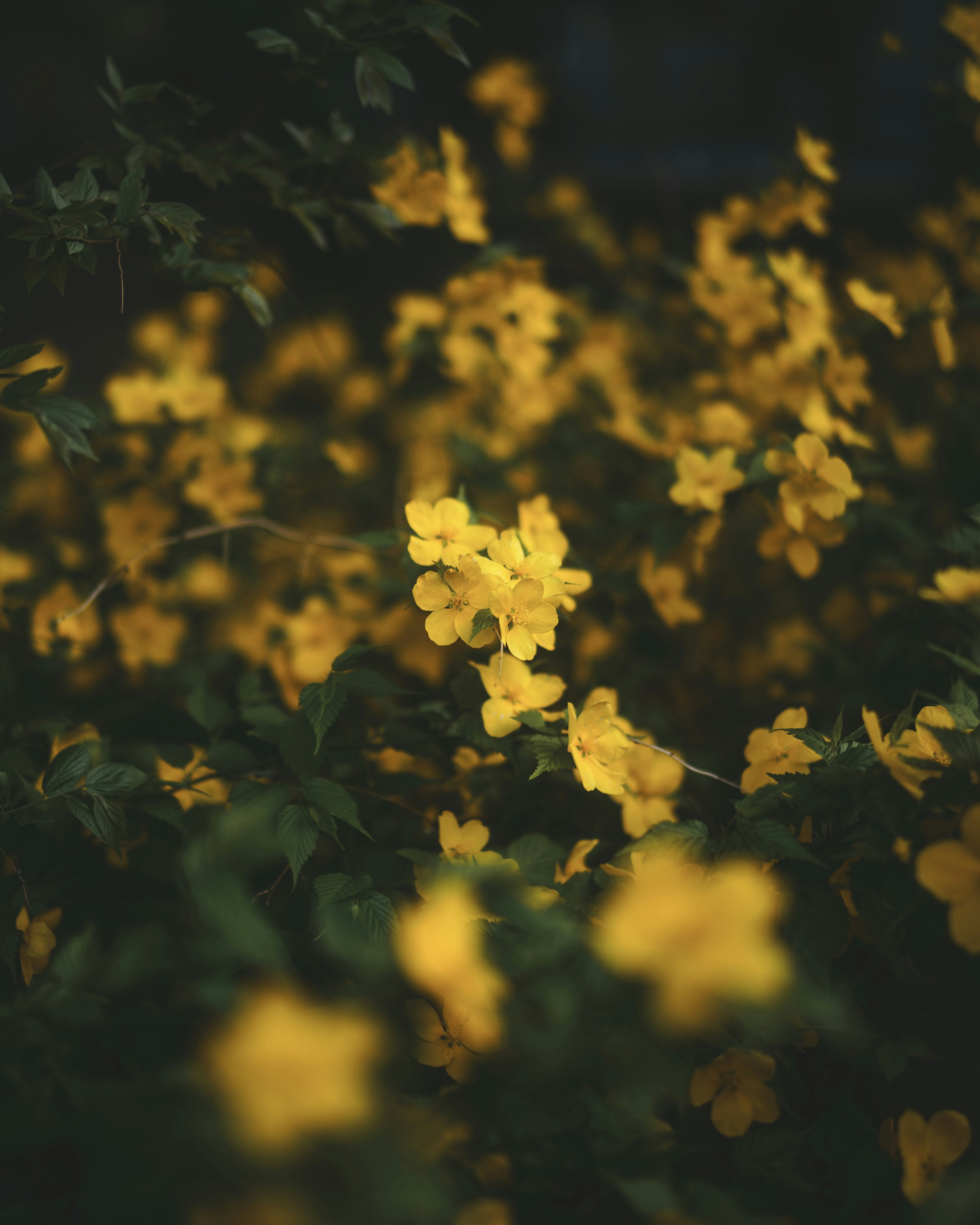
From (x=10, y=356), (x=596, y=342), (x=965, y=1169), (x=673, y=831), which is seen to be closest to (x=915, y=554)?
(x=673, y=831)

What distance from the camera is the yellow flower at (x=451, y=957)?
425mm

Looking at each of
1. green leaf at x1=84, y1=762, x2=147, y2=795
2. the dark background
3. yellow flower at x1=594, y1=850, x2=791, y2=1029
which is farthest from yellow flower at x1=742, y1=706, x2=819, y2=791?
the dark background

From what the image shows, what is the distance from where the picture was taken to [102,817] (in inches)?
27.7

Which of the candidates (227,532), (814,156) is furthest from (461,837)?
(814,156)

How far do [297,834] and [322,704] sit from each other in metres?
0.13

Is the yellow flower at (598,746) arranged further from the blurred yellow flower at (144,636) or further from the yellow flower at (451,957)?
the blurred yellow flower at (144,636)

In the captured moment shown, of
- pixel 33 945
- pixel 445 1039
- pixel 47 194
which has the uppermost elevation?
pixel 47 194

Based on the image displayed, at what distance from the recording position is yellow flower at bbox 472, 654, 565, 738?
0.81 metres

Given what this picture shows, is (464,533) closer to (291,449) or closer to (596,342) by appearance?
(291,449)

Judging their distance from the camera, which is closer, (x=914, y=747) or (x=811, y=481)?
(x=914, y=747)

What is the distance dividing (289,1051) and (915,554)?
1.10 meters

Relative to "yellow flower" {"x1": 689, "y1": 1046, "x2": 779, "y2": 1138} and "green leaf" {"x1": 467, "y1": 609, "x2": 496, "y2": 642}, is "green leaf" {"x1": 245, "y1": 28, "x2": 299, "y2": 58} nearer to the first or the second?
"green leaf" {"x1": 467, "y1": 609, "x2": 496, "y2": 642}

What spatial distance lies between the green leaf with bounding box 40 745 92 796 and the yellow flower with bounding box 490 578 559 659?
1.36ft

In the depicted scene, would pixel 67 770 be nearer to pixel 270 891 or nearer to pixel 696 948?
pixel 270 891
